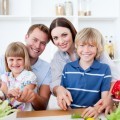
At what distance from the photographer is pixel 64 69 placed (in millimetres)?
1612

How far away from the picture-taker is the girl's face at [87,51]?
4.91 feet

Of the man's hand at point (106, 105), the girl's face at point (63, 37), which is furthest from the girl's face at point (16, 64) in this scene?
the man's hand at point (106, 105)

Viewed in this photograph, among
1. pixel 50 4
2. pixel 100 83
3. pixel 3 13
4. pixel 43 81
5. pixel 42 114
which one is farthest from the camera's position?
pixel 50 4

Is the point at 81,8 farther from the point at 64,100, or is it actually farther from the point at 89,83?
the point at 64,100

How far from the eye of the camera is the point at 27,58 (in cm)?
164

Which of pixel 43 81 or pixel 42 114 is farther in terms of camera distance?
pixel 43 81

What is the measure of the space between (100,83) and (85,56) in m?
0.18

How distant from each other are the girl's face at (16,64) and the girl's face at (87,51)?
0.38m

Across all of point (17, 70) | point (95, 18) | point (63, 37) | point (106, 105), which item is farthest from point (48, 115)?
point (95, 18)

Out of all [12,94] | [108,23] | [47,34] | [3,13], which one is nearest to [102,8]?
[108,23]

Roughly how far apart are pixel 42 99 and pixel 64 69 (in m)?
0.23

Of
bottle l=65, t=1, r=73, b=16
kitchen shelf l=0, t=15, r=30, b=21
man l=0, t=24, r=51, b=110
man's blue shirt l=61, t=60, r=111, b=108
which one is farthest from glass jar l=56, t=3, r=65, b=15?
man's blue shirt l=61, t=60, r=111, b=108

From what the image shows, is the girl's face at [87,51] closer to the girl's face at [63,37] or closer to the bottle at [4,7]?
the girl's face at [63,37]

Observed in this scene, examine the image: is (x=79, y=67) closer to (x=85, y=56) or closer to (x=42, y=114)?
(x=85, y=56)
